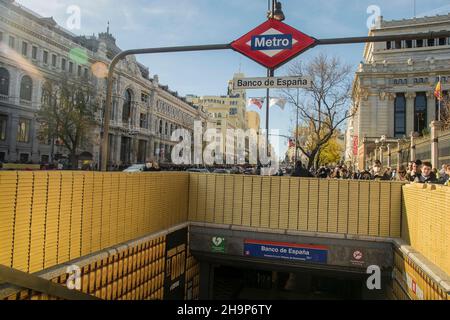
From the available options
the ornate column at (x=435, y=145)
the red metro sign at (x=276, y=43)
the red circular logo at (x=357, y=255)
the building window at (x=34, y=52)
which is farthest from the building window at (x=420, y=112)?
the red metro sign at (x=276, y=43)

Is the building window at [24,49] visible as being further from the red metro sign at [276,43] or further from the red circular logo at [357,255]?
the red circular logo at [357,255]

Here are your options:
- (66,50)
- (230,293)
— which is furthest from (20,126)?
(230,293)

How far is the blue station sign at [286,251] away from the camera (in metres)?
8.98

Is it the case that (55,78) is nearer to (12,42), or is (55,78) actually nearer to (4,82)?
(12,42)

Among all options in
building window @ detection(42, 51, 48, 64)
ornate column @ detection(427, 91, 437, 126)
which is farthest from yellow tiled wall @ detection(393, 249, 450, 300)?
ornate column @ detection(427, 91, 437, 126)

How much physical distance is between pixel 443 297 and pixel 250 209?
525cm

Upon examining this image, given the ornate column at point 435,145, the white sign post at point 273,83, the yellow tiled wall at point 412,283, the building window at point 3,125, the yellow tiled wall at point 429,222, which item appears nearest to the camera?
the yellow tiled wall at point 412,283

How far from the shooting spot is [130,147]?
6538 cm

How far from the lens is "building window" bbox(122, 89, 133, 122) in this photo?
64037 millimetres

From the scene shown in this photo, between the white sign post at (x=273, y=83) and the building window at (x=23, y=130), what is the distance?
40338mm

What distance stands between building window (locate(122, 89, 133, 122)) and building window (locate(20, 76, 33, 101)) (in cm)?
2206

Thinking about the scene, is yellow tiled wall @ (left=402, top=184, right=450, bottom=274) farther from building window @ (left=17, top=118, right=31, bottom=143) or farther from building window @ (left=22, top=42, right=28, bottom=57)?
building window @ (left=22, top=42, right=28, bottom=57)

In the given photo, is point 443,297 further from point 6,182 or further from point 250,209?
point 6,182
